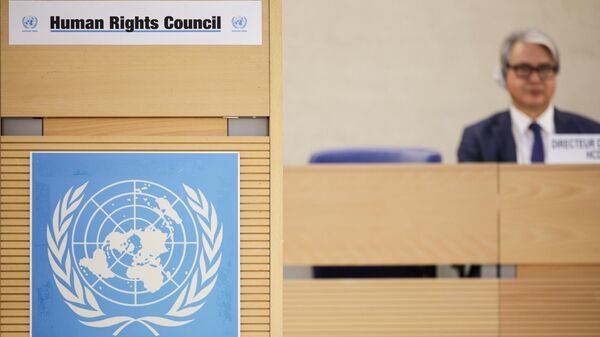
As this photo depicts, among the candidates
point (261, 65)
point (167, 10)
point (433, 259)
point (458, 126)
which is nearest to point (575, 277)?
point (433, 259)

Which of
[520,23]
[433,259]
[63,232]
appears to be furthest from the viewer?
[520,23]

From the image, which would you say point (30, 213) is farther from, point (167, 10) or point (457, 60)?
point (457, 60)

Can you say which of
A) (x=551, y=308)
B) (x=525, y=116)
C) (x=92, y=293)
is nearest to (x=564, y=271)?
(x=551, y=308)

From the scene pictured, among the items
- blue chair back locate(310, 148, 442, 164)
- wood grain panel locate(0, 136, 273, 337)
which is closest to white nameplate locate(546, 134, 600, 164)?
blue chair back locate(310, 148, 442, 164)

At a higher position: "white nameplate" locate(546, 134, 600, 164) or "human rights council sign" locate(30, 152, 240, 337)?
"white nameplate" locate(546, 134, 600, 164)

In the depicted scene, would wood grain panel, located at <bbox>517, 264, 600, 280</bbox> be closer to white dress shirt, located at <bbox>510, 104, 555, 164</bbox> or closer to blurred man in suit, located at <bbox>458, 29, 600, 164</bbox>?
blurred man in suit, located at <bbox>458, 29, 600, 164</bbox>

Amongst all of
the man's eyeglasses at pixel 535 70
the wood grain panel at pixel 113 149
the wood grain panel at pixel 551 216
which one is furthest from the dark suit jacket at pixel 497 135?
the wood grain panel at pixel 113 149

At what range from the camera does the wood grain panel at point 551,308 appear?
2.80 m

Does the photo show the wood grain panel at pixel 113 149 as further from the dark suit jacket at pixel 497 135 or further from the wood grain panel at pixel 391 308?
the dark suit jacket at pixel 497 135

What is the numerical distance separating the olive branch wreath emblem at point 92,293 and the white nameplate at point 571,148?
212 cm

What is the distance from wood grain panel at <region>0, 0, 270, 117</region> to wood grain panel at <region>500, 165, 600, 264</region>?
1.49m

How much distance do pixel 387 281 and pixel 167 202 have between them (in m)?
1.33

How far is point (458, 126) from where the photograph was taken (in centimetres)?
499

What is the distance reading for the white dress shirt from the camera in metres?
3.93
